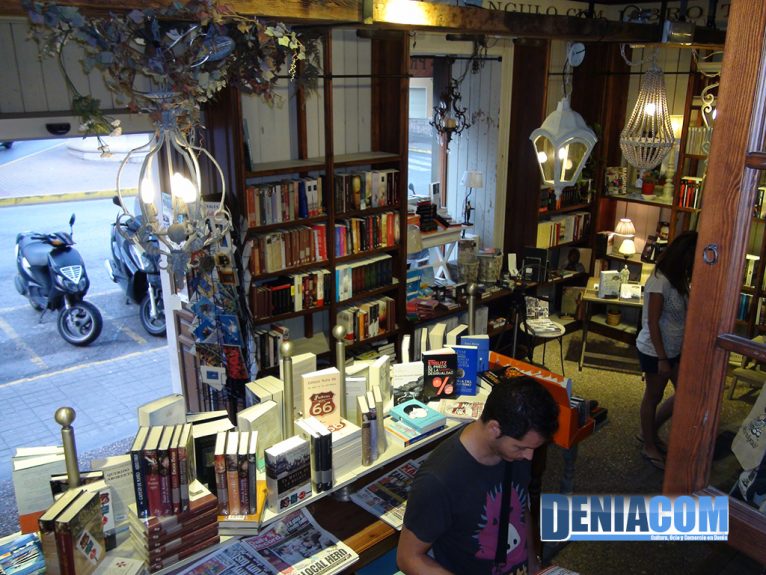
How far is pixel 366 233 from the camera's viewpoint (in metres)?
5.37

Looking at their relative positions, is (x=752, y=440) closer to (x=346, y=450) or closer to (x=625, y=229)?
(x=346, y=450)

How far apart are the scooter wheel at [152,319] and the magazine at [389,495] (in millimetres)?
4505

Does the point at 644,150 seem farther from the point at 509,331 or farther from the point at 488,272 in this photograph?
the point at 509,331

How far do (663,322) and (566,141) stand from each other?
4.81 ft

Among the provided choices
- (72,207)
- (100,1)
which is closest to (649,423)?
(100,1)

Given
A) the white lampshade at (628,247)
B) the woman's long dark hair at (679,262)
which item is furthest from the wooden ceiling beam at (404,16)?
the white lampshade at (628,247)

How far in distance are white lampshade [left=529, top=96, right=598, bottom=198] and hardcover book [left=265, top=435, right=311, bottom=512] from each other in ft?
7.51

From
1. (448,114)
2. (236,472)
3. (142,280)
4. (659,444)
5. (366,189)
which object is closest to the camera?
(236,472)

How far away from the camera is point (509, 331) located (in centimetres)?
677

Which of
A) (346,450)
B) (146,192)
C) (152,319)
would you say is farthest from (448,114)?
(146,192)

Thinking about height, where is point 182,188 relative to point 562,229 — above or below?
above

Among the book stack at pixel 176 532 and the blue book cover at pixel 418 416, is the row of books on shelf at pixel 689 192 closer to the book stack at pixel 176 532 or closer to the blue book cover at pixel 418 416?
the blue book cover at pixel 418 416

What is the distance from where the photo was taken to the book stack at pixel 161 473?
243 cm

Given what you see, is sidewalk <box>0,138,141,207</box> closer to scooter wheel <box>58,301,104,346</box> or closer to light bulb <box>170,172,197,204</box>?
scooter wheel <box>58,301,104,346</box>
